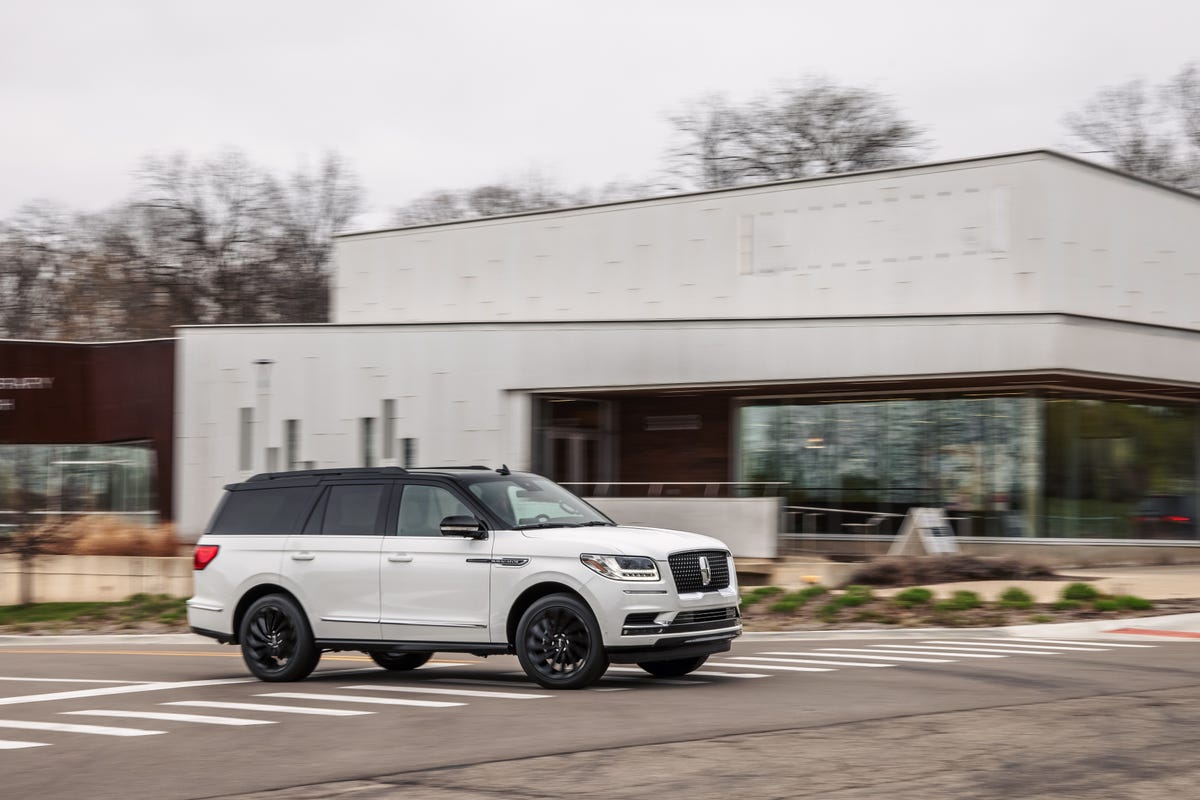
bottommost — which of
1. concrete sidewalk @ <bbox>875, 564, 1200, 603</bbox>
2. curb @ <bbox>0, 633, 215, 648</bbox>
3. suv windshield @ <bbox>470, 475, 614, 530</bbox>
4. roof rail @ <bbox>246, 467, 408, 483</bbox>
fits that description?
curb @ <bbox>0, 633, 215, 648</bbox>

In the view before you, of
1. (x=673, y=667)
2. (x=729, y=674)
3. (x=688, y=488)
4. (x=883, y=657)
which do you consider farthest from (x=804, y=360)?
(x=673, y=667)

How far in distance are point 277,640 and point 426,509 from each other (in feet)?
6.43

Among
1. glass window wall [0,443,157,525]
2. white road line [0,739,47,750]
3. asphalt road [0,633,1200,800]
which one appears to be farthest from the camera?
glass window wall [0,443,157,525]

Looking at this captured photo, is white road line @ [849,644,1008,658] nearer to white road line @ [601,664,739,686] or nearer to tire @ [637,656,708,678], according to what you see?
white road line @ [601,664,739,686]

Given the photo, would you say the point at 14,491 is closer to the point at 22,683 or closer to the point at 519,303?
the point at 519,303

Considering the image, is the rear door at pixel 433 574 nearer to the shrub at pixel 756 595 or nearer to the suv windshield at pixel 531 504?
the suv windshield at pixel 531 504

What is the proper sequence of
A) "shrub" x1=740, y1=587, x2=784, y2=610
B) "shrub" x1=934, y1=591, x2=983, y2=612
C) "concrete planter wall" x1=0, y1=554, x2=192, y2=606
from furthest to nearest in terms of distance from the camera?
1. "concrete planter wall" x1=0, y1=554, x2=192, y2=606
2. "shrub" x1=740, y1=587, x2=784, y2=610
3. "shrub" x1=934, y1=591, x2=983, y2=612

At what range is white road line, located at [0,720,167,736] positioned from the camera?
411 inches

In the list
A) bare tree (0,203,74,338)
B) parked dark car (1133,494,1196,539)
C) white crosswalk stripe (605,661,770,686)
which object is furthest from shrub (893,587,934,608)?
bare tree (0,203,74,338)

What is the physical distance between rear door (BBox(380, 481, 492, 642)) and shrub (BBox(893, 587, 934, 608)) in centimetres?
1032

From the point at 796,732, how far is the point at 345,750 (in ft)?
9.33

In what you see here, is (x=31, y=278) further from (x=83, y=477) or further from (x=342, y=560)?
(x=342, y=560)

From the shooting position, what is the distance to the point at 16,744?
10.0m

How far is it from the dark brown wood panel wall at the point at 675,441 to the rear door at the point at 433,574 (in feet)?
68.4
